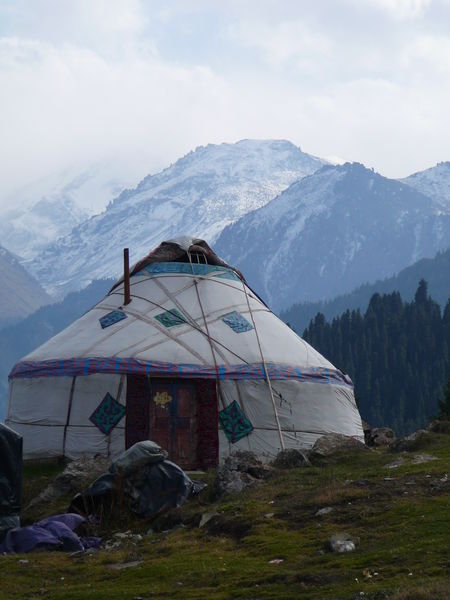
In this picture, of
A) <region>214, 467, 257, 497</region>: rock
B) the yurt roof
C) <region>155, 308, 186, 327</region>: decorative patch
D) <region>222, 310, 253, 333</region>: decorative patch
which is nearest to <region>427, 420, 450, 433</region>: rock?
the yurt roof

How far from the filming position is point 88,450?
680 inches

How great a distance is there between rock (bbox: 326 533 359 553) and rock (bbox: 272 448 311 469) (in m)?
4.63

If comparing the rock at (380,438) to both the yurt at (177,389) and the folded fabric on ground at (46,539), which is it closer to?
the yurt at (177,389)

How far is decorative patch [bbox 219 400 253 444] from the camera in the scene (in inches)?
690

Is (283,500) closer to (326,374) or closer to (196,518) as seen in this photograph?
(196,518)

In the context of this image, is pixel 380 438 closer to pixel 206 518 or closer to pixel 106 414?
pixel 106 414

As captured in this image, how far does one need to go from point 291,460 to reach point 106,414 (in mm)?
4258

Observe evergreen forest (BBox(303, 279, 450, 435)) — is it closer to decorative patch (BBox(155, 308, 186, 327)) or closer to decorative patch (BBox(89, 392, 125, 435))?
decorative patch (BBox(155, 308, 186, 327))

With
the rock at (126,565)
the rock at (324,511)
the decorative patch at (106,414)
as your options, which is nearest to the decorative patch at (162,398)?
the decorative patch at (106,414)

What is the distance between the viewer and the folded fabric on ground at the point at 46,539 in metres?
11.3

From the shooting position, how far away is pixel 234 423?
17.6 metres

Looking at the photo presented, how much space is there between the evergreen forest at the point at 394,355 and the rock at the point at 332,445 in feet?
202

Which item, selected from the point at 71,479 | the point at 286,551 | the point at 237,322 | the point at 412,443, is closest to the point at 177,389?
the point at 237,322

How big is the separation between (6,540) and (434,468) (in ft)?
16.1
